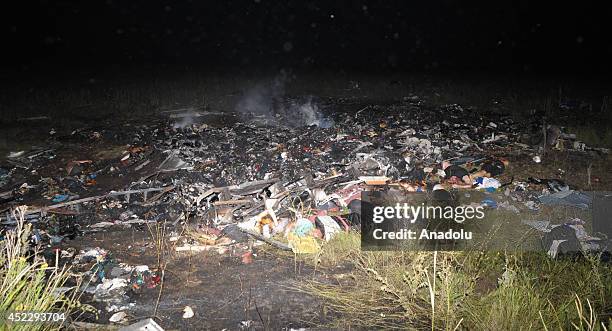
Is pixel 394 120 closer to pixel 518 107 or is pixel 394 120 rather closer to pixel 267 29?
pixel 518 107

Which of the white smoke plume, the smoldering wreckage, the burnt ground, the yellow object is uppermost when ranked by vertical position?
the white smoke plume

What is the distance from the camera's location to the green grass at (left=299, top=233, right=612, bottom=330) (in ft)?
9.57

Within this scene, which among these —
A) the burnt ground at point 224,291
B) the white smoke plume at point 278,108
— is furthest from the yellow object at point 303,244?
the white smoke plume at point 278,108

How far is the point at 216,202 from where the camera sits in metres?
5.32

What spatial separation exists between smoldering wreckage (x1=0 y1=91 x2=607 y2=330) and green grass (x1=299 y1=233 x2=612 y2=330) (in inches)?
26.2

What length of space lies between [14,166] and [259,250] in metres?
4.73

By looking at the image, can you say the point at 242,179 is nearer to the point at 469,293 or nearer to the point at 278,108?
the point at 469,293

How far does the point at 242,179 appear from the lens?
602cm

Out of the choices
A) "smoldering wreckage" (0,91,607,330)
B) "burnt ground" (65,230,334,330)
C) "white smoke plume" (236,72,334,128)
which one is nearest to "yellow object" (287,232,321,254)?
"smoldering wreckage" (0,91,607,330)

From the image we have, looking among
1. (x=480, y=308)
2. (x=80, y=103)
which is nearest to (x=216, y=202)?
(x=480, y=308)

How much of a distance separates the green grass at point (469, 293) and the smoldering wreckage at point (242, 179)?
67 centimetres

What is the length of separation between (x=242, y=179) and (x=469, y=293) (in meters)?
3.66

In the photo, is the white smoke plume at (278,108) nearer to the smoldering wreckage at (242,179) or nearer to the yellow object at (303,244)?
the smoldering wreckage at (242,179)

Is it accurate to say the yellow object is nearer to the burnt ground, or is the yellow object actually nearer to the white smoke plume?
the burnt ground
